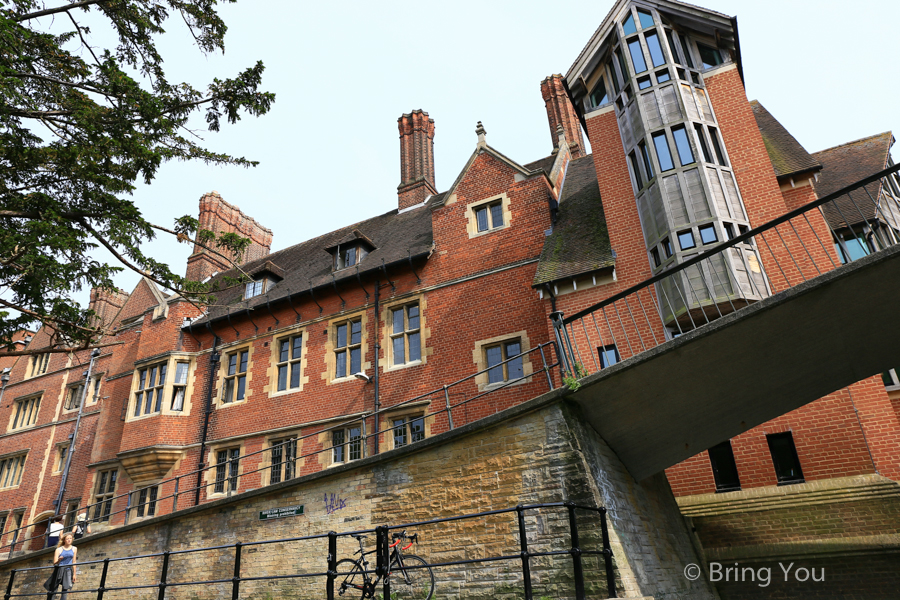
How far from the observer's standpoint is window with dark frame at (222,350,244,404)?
64.6ft

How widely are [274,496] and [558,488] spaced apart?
570 cm

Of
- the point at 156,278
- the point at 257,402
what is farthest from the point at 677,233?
the point at 257,402

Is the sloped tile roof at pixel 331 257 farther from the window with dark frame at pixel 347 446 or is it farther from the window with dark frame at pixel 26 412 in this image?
the window with dark frame at pixel 26 412

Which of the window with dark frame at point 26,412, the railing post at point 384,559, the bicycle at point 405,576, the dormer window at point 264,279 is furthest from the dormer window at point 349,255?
the window with dark frame at point 26,412

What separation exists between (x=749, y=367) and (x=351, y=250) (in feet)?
44.8

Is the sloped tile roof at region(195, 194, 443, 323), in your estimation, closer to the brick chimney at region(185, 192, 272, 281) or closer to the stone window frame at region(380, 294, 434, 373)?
the stone window frame at region(380, 294, 434, 373)

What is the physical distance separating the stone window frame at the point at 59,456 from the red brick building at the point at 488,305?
0.29 feet

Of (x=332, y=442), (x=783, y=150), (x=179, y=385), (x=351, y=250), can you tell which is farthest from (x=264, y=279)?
(x=783, y=150)

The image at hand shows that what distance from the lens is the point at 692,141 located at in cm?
1345

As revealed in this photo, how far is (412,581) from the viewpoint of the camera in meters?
9.11

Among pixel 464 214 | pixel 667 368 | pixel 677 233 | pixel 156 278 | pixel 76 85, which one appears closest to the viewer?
pixel 667 368

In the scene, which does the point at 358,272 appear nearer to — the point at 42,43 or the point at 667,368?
the point at 42,43

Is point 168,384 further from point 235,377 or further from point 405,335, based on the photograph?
point 405,335

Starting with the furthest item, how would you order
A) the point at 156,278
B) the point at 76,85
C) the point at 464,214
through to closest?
the point at 464,214 → the point at 156,278 → the point at 76,85
